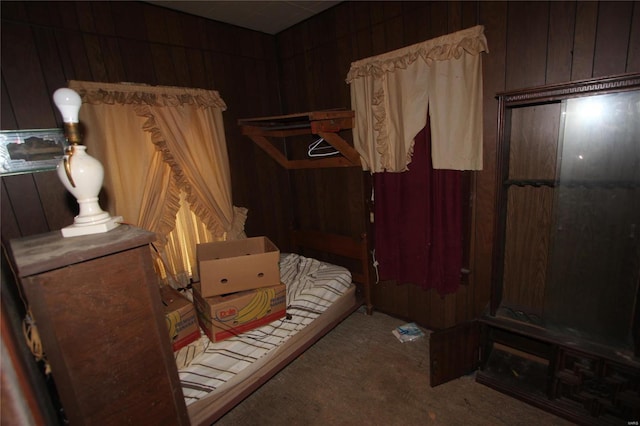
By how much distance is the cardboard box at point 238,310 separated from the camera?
72.6 inches

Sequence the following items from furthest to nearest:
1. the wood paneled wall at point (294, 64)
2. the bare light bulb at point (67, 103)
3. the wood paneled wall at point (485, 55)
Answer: the wood paneled wall at point (294, 64), the wood paneled wall at point (485, 55), the bare light bulb at point (67, 103)

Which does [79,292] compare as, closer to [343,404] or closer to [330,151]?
[343,404]

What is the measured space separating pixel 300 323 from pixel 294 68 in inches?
89.6

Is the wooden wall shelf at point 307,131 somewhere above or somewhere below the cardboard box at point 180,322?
above

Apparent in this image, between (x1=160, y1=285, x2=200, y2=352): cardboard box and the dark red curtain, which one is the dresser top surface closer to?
(x1=160, y1=285, x2=200, y2=352): cardboard box

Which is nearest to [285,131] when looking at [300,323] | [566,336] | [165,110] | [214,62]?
[214,62]

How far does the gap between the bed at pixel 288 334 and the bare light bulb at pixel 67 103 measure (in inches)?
51.5

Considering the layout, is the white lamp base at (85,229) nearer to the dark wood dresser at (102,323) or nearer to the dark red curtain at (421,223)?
the dark wood dresser at (102,323)

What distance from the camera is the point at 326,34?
2.53 meters

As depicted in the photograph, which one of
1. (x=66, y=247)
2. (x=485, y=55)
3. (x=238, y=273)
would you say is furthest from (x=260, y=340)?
(x=485, y=55)

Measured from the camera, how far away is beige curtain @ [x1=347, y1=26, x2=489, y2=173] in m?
1.86

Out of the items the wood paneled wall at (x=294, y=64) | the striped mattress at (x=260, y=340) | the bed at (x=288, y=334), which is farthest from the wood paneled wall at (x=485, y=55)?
the striped mattress at (x=260, y=340)

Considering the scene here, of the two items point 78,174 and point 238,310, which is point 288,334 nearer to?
point 238,310

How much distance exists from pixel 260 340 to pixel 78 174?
1.39m
